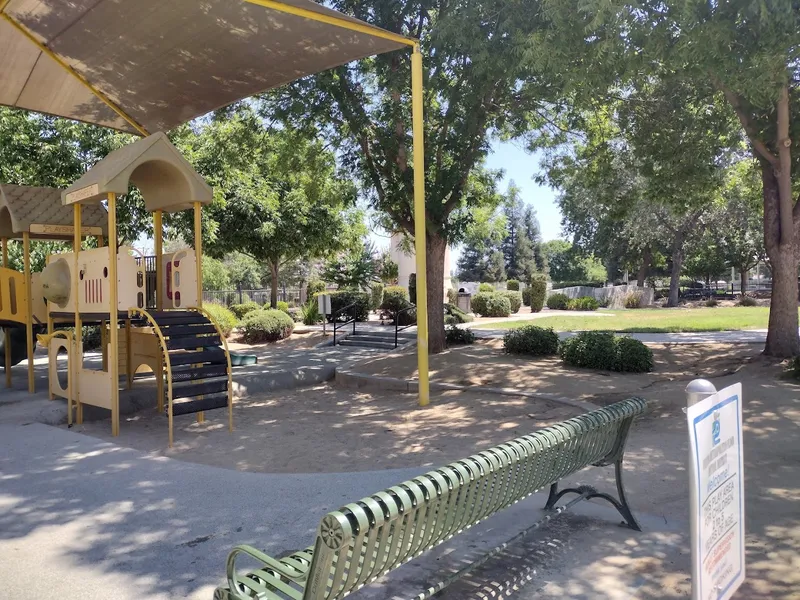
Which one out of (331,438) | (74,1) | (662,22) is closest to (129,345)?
(331,438)

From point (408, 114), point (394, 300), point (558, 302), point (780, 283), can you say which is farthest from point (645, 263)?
point (408, 114)

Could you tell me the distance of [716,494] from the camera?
2.68 meters

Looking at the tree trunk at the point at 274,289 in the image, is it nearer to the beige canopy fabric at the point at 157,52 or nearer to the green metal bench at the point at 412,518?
the beige canopy fabric at the point at 157,52

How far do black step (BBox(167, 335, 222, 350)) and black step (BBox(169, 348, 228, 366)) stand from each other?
9 cm

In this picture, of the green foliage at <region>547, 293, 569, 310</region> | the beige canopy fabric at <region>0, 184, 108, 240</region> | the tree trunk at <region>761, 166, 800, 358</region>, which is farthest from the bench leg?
the green foliage at <region>547, 293, 569, 310</region>

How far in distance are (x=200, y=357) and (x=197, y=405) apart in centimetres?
57

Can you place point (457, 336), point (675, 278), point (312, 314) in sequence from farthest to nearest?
point (675, 278)
point (312, 314)
point (457, 336)

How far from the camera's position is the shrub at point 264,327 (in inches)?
757

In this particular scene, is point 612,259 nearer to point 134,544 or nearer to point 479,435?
point 479,435

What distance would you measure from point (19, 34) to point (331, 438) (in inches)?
276

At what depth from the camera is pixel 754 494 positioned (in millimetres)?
4938

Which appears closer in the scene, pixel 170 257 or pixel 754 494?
pixel 754 494

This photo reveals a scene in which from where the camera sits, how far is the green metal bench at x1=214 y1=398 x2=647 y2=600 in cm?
222

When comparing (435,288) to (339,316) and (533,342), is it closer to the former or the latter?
(533,342)
